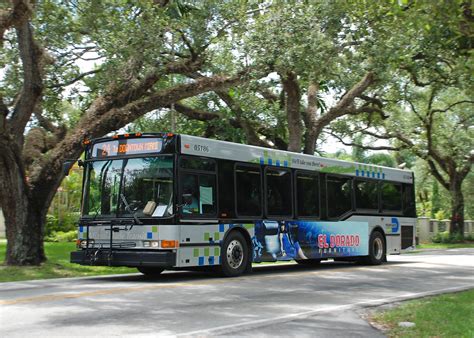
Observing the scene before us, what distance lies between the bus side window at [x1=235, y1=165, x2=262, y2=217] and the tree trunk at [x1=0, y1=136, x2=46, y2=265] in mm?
6018

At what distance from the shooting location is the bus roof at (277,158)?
1414 cm

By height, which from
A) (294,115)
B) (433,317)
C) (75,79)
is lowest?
(433,317)

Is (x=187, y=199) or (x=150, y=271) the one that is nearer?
(x=187, y=199)

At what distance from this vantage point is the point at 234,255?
14.9 metres

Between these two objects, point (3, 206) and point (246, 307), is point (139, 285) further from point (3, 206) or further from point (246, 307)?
point (3, 206)

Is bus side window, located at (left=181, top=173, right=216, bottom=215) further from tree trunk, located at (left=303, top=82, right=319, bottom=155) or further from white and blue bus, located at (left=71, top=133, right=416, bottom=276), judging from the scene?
tree trunk, located at (left=303, top=82, right=319, bottom=155)

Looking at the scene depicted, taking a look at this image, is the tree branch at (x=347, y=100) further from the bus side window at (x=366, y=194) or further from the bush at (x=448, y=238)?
the bush at (x=448, y=238)

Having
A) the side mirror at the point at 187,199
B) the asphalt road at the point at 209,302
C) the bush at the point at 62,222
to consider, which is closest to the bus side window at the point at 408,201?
the asphalt road at the point at 209,302

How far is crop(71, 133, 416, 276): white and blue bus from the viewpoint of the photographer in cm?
1337

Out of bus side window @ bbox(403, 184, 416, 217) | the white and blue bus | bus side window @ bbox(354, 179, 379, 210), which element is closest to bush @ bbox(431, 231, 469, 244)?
bus side window @ bbox(403, 184, 416, 217)

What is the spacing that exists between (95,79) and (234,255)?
8997mm

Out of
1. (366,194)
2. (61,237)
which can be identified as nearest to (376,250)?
(366,194)

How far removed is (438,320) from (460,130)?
109 ft

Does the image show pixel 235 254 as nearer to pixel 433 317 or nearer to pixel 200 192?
pixel 200 192
